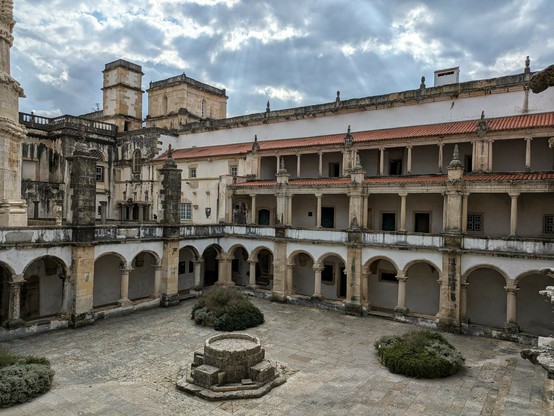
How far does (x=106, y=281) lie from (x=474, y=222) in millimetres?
23477

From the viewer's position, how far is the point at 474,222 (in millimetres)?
23625

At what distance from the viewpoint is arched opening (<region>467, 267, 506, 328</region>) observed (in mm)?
22469

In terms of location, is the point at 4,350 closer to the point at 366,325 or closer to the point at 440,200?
the point at 366,325

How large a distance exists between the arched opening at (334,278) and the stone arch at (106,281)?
14.2m

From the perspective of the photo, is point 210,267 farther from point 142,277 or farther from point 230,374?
point 230,374

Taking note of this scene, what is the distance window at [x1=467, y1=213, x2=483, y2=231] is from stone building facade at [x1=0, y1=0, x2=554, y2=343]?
8 centimetres

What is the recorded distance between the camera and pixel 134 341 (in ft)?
59.5

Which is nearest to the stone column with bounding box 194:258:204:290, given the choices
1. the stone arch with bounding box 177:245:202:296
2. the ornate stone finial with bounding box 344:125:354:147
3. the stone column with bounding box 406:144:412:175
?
the stone arch with bounding box 177:245:202:296

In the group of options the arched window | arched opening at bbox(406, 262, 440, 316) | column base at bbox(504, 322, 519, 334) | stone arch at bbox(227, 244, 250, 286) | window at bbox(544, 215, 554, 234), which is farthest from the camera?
the arched window

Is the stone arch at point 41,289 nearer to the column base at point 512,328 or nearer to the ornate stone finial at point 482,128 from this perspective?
the column base at point 512,328

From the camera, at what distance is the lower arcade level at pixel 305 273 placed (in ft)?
63.4

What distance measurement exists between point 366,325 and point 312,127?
1712cm

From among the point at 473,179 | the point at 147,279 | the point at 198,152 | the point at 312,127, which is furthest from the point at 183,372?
the point at 198,152

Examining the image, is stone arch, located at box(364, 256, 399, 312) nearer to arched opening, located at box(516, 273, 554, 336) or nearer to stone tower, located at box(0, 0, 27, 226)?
arched opening, located at box(516, 273, 554, 336)
